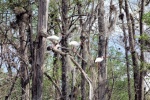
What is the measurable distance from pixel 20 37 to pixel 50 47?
786 cm

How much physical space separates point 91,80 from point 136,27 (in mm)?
12031

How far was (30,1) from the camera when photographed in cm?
1369

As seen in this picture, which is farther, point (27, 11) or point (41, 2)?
point (27, 11)

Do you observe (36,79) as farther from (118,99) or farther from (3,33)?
(118,99)

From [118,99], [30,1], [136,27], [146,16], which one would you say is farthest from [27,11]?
[118,99]

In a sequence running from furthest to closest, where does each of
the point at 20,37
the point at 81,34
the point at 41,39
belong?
1. the point at 20,37
2. the point at 81,34
3. the point at 41,39

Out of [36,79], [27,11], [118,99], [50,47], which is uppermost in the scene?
[27,11]

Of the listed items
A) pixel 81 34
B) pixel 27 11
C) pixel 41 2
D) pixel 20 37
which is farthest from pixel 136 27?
pixel 41 2

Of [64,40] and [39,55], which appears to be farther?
[64,40]

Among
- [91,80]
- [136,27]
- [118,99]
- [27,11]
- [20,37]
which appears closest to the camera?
[91,80]

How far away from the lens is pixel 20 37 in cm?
1495

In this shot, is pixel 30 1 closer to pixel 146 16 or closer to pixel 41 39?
pixel 146 16

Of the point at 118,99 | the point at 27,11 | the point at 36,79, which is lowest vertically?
the point at 118,99

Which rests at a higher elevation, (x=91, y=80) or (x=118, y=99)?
(x=91, y=80)
